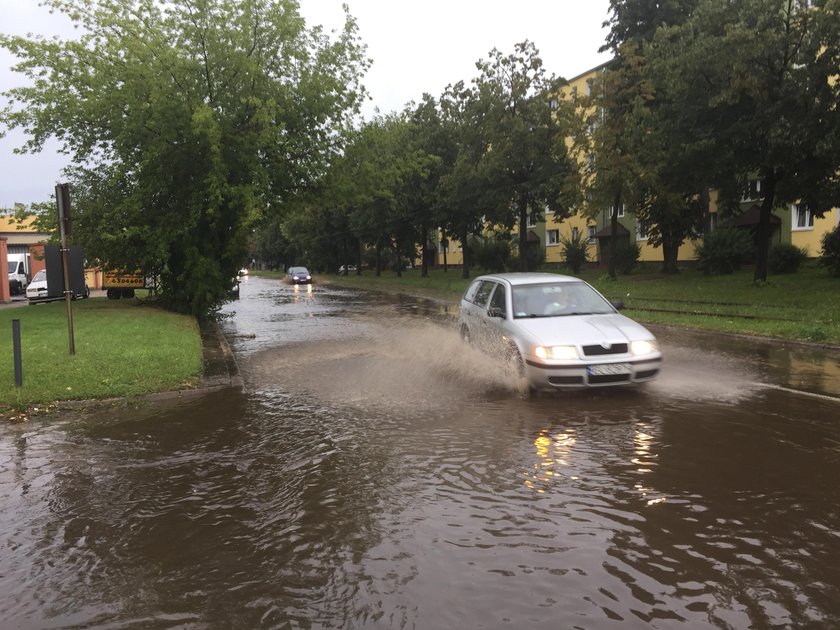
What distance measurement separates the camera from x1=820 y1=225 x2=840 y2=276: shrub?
74.9 ft

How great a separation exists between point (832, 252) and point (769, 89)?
23.5 feet

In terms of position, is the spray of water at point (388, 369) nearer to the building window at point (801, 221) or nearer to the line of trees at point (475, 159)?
the line of trees at point (475, 159)

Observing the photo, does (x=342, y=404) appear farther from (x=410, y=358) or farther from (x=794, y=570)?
(x=794, y=570)

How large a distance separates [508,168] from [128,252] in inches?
740

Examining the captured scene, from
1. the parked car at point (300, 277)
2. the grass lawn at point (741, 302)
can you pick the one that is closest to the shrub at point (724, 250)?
the grass lawn at point (741, 302)

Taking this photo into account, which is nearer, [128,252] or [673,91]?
[128,252]

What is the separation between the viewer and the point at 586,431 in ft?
20.7

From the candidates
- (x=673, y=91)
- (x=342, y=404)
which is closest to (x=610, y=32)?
(x=673, y=91)

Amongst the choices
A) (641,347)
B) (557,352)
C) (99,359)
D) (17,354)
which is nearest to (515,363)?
(557,352)

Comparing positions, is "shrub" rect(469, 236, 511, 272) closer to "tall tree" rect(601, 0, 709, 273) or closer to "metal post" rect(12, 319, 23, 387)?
"tall tree" rect(601, 0, 709, 273)

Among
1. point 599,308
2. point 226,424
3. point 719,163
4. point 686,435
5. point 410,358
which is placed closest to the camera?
point 686,435

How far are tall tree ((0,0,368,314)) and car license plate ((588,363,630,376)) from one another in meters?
11.7

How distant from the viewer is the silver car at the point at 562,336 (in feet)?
24.6

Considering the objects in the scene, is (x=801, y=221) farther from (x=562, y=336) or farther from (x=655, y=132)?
(x=562, y=336)
